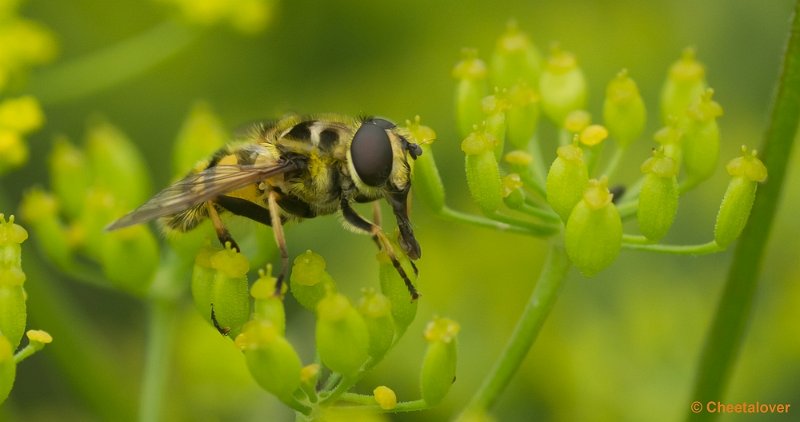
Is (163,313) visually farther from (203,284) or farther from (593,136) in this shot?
(593,136)

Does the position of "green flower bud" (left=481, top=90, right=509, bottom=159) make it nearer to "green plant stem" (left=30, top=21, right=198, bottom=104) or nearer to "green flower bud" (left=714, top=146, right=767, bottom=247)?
"green flower bud" (left=714, top=146, right=767, bottom=247)

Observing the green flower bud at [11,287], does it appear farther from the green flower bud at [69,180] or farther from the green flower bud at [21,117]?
the green flower bud at [69,180]

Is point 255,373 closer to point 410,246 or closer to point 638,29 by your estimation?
point 410,246

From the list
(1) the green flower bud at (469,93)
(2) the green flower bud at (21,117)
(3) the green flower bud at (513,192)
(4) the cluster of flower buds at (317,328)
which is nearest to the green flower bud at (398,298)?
(4) the cluster of flower buds at (317,328)

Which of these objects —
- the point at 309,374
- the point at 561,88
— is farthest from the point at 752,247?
the point at 309,374

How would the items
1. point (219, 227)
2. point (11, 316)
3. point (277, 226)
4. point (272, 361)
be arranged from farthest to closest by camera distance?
point (219, 227)
point (277, 226)
point (11, 316)
point (272, 361)
